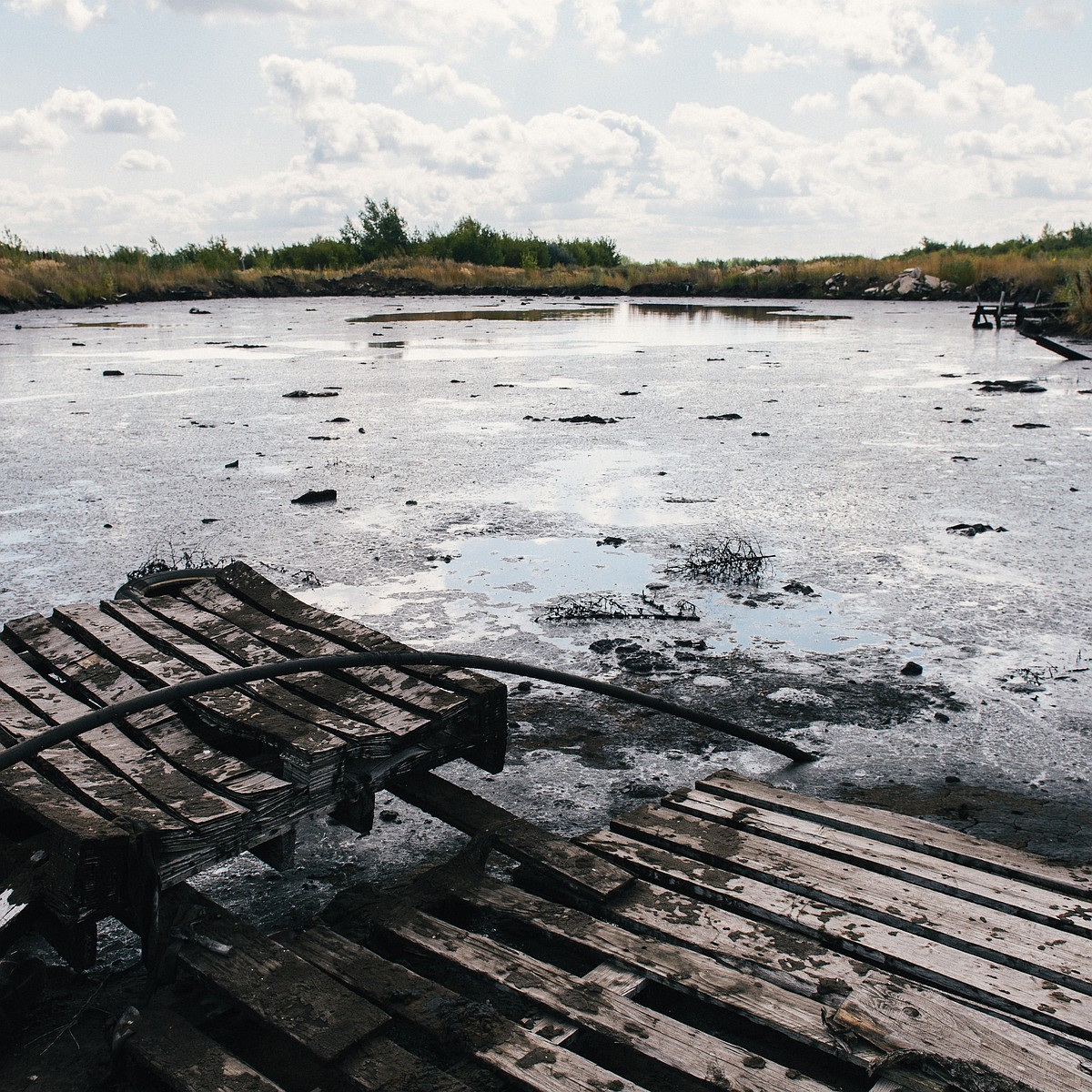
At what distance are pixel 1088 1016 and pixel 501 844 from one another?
121 cm

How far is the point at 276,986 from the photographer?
75.4 inches

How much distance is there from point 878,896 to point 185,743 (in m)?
1.60

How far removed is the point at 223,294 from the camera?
112 feet

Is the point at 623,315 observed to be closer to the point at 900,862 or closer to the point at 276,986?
the point at 900,862

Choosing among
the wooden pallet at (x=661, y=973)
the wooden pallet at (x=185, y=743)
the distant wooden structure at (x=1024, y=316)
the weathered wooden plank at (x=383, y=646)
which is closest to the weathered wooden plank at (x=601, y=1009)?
the wooden pallet at (x=661, y=973)

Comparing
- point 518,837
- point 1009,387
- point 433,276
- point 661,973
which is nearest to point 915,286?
point 433,276

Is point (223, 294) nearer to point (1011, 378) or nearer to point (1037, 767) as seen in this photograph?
point (1011, 378)

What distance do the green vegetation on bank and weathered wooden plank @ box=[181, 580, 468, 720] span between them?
58.0 feet

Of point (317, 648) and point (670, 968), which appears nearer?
point (670, 968)

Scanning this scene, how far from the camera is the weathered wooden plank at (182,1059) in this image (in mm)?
1699

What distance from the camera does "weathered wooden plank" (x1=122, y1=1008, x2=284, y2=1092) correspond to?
1699 mm

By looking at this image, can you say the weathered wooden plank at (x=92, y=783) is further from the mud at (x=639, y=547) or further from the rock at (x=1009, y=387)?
the rock at (x=1009, y=387)

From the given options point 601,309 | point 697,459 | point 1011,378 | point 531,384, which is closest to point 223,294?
point 601,309

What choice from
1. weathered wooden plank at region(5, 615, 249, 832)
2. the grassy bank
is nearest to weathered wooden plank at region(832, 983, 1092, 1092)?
weathered wooden plank at region(5, 615, 249, 832)
